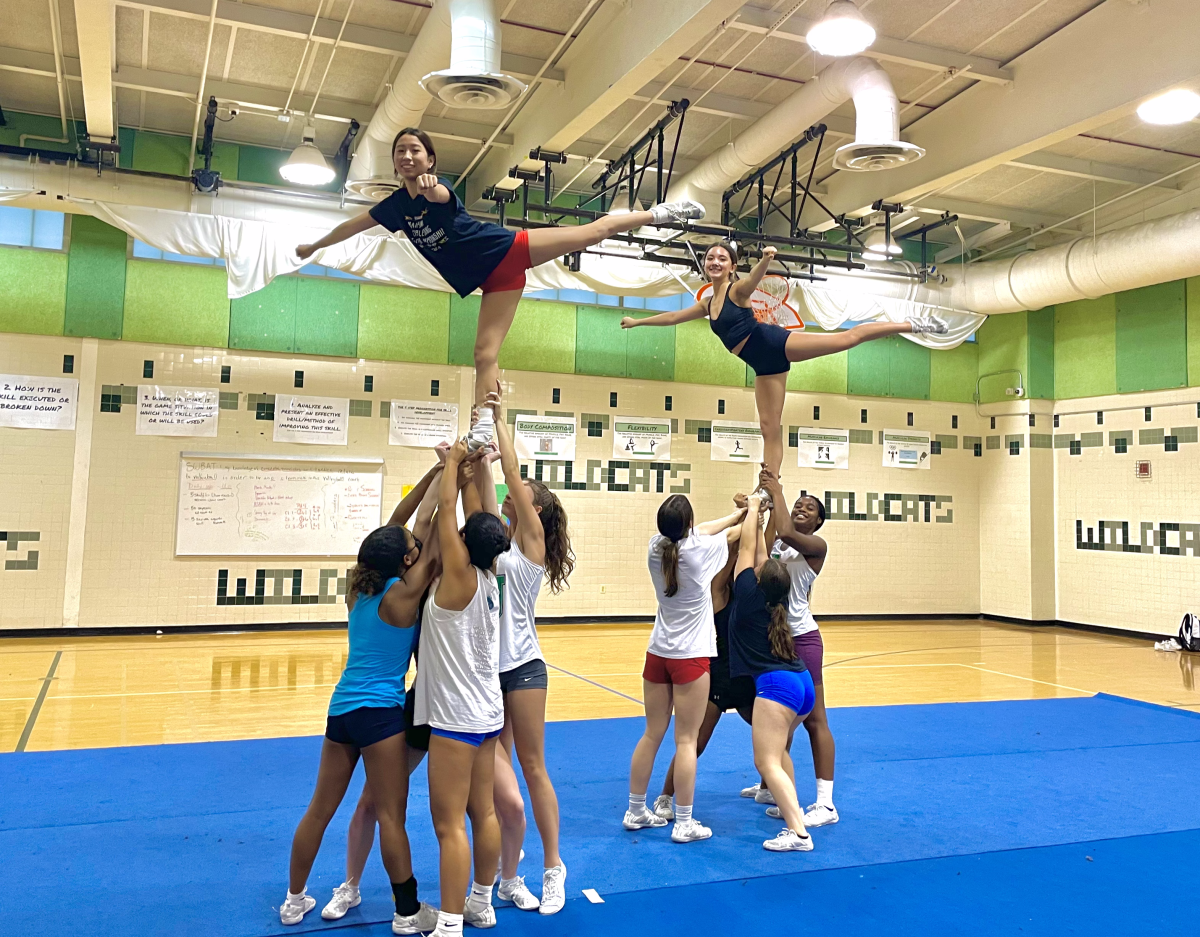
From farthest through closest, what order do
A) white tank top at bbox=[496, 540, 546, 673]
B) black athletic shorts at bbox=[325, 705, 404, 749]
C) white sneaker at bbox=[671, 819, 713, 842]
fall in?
white sneaker at bbox=[671, 819, 713, 842] < white tank top at bbox=[496, 540, 546, 673] < black athletic shorts at bbox=[325, 705, 404, 749]

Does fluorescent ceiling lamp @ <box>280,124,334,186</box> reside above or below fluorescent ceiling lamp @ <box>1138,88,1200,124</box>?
below

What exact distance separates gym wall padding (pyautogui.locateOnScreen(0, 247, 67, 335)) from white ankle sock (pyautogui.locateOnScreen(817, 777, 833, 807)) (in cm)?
986

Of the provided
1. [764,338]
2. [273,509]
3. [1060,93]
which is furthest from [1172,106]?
[273,509]

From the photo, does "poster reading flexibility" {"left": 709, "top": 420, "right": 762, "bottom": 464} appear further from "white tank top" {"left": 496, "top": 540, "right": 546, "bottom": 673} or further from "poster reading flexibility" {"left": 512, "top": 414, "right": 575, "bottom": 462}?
"white tank top" {"left": 496, "top": 540, "right": 546, "bottom": 673}

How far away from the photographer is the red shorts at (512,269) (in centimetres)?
393

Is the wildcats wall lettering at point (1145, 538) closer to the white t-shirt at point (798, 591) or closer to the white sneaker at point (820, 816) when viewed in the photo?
the white t-shirt at point (798, 591)

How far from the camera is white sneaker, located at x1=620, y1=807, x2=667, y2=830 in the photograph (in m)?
4.62

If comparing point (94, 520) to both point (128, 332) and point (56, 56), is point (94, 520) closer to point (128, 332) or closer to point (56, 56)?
point (128, 332)

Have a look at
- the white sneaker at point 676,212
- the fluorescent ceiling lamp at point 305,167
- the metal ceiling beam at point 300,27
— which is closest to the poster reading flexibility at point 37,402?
the fluorescent ceiling lamp at point 305,167

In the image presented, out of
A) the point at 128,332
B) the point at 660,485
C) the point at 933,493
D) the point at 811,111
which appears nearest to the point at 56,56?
the point at 128,332

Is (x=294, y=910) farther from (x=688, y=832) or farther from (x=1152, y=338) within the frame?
(x=1152, y=338)

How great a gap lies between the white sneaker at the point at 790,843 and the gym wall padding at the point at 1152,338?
1096 cm

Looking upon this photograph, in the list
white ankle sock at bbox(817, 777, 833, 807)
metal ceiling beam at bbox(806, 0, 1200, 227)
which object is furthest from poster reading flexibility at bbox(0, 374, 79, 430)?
metal ceiling beam at bbox(806, 0, 1200, 227)

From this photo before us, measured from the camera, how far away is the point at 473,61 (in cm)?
658
